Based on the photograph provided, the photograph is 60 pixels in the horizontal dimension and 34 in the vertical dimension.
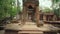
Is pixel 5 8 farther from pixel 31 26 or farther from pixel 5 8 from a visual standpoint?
pixel 31 26

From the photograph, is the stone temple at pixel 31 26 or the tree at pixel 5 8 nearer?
the stone temple at pixel 31 26

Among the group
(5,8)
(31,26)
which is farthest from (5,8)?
(31,26)

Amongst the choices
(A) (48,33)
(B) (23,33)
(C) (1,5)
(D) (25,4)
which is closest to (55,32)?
(A) (48,33)

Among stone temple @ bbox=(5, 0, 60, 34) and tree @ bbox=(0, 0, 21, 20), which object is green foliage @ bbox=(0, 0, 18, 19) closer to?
tree @ bbox=(0, 0, 21, 20)

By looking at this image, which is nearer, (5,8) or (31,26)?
(31,26)

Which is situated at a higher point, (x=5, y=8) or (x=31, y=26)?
(x=5, y=8)

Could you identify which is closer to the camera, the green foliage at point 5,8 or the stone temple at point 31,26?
the stone temple at point 31,26

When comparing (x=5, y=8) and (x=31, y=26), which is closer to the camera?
(x=31, y=26)

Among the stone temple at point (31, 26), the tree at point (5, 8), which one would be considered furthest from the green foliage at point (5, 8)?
the stone temple at point (31, 26)

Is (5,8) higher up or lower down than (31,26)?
higher up

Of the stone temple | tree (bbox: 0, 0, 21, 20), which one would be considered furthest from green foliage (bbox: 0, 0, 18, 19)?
the stone temple

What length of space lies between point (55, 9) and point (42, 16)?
3373 mm

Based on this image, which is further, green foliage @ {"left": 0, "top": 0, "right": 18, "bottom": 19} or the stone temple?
green foliage @ {"left": 0, "top": 0, "right": 18, "bottom": 19}

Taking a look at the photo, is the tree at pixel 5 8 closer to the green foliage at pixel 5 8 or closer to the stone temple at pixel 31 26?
the green foliage at pixel 5 8
